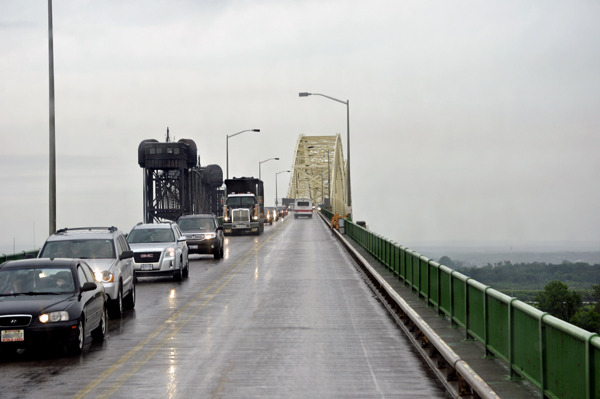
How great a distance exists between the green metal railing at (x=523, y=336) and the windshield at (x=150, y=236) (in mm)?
11334

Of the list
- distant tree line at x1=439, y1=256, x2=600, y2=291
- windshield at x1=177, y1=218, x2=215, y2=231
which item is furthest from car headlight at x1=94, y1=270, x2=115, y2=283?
distant tree line at x1=439, y1=256, x2=600, y2=291

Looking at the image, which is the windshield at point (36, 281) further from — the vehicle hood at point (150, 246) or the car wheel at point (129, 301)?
the vehicle hood at point (150, 246)

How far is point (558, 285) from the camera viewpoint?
454 feet

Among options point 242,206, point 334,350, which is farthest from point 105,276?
point 242,206

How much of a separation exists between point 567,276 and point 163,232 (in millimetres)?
152811

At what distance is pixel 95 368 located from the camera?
10.2 meters

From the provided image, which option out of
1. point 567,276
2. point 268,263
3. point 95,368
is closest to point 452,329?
point 95,368

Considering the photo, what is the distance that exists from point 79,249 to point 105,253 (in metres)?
0.55

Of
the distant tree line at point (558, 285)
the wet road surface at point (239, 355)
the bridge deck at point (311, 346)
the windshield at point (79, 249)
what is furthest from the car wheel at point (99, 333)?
the distant tree line at point (558, 285)

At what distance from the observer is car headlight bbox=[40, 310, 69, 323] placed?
10.8 meters

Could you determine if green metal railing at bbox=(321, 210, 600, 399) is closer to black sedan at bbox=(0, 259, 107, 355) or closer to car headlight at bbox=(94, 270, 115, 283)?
black sedan at bbox=(0, 259, 107, 355)

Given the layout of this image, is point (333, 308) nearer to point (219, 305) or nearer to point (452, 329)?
point (219, 305)

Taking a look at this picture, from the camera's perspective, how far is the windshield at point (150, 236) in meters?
23.8

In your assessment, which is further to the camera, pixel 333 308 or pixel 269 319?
pixel 333 308
